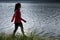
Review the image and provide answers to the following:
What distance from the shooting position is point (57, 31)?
12336 millimetres

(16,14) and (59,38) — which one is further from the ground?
(16,14)

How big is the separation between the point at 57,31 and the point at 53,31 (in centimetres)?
19

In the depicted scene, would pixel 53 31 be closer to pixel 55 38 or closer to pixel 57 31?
pixel 57 31

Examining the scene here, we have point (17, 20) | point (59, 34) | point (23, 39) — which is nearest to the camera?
point (23, 39)

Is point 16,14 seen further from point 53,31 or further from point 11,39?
point 53,31

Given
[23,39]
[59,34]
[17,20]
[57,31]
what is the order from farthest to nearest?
[57,31]
[59,34]
[17,20]
[23,39]

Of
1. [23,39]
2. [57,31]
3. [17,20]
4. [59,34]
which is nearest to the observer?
[23,39]

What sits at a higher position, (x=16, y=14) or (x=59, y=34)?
(x=16, y=14)

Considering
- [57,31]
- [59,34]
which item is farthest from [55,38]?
[57,31]

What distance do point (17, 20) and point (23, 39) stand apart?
7.72 feet

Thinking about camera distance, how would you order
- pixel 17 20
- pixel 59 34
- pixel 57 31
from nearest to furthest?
pixel 17 20 < pixel 59 34 < pixel 57 31

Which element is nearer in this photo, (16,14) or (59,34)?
(16,14)

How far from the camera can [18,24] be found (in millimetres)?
9844

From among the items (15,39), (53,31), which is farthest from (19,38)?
(53,31)
